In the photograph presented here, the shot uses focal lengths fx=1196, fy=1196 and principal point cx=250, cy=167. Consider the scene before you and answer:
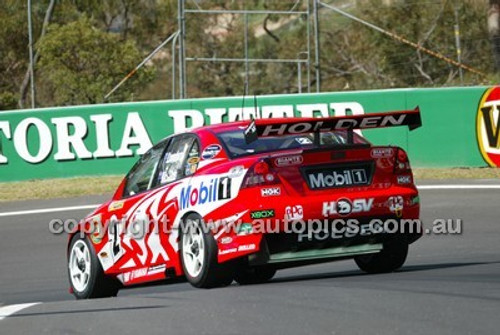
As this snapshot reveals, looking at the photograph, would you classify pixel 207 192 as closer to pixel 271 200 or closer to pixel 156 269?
pixel 271 200

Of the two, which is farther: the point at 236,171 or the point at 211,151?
the point at 211,151

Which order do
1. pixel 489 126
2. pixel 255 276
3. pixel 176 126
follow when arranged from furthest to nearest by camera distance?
pixel 176 126, pixel 489 126, pixel 255 276

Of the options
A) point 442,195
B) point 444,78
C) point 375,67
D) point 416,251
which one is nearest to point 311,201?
point 416,251

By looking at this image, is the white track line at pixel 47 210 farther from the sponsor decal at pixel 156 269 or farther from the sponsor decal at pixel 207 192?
the sponsor decal at pixel 207 192

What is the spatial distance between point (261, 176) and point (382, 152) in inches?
42.4

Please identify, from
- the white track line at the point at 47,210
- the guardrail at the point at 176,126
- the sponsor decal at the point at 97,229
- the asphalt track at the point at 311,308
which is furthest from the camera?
the guardrail at the point at 176,126

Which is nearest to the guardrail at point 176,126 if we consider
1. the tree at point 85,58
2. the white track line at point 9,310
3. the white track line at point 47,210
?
the white track line at point 47,210

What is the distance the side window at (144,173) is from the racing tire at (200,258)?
864mm

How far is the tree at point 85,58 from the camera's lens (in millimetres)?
47969

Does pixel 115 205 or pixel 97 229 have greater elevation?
pixel 115 205

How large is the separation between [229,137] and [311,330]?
343cm

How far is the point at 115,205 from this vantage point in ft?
35.1

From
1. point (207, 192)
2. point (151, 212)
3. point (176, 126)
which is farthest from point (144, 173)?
point (176, 126)

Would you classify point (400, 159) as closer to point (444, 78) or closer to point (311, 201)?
point (311, 201)
